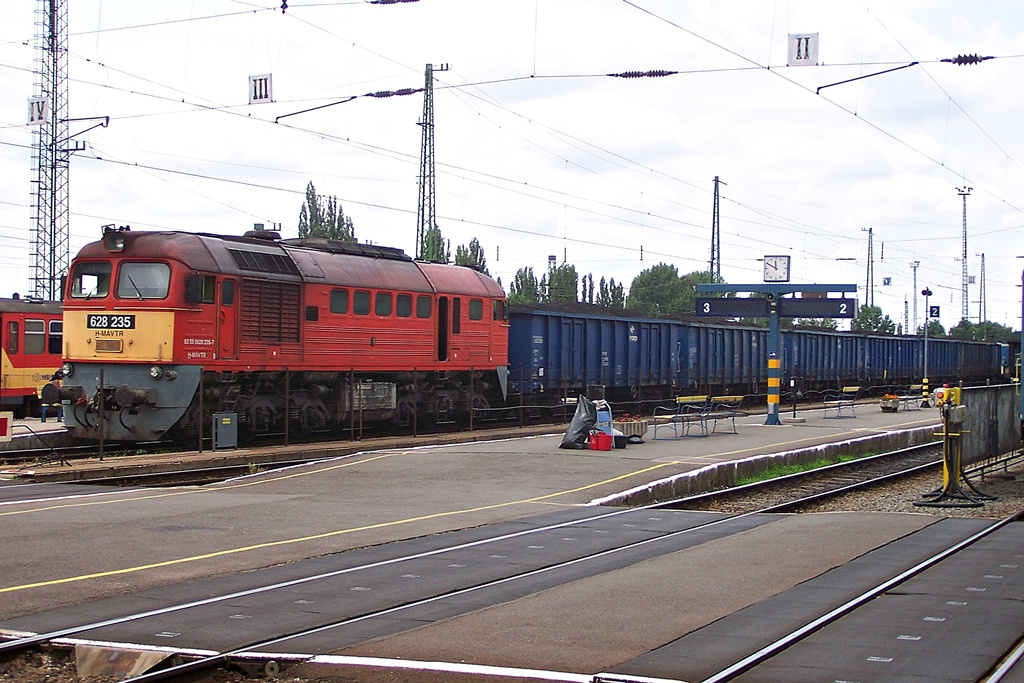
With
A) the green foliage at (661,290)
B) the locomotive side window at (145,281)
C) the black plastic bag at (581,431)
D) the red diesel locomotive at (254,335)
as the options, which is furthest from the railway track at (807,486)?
the green foliage at (661,290)

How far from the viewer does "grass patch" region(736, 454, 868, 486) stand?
20.3 m

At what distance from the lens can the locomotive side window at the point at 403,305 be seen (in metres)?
25.6

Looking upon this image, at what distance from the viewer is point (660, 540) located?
1193cm

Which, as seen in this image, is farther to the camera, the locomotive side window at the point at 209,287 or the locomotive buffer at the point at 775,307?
the locomotive buffer at the point at 775,307

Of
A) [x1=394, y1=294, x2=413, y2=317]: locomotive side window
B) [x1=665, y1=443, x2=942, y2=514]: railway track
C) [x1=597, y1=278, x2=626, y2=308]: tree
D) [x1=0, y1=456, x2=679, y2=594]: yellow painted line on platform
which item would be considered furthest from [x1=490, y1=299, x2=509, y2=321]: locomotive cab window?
[x1=597, y1=278, x2=626, y2=308]: tree

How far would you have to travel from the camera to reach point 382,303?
82.3 ft

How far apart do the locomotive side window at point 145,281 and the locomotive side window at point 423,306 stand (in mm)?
6268

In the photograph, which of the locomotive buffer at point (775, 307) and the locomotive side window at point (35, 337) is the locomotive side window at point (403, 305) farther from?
the locomotive side window at point (35, 337)

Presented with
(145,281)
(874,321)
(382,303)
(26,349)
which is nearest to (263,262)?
(145,281)

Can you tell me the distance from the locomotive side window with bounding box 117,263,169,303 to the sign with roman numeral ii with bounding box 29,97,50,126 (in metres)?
8.41

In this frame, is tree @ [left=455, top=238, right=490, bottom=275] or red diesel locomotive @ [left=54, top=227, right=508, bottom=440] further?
tree @ [left=455, top=238, right=490, bottom=275]

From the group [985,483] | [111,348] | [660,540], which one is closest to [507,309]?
[111,348]

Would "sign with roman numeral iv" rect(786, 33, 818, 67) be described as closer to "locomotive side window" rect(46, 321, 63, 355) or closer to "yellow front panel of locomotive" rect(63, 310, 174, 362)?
"yellow front panel of locomotive" rect(63, 310, 174, 362)

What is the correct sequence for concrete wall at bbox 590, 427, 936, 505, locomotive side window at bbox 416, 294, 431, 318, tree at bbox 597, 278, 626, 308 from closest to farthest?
1. concrete wall at bbox 590, 427, 936, 505
2. locomotive side window at bbox 416, 294, 431, 318
3. tree at bbox 597, 278, 626, 308
